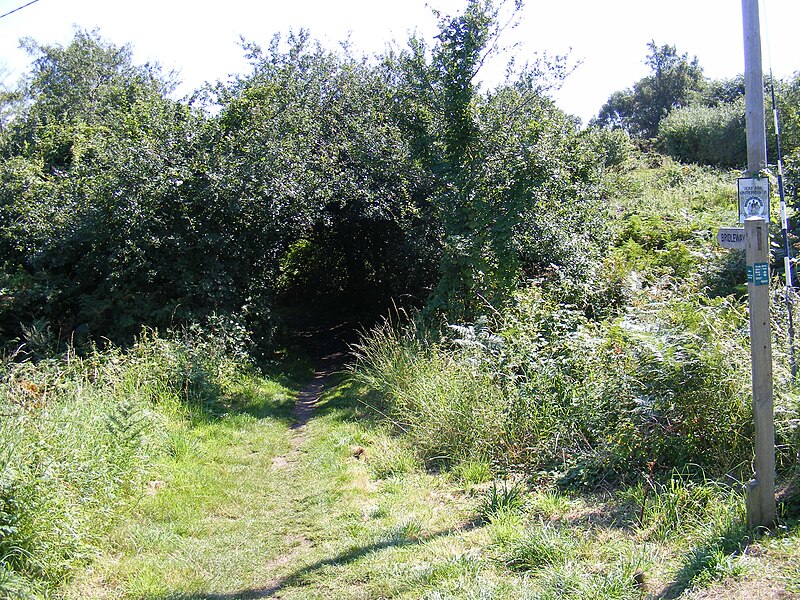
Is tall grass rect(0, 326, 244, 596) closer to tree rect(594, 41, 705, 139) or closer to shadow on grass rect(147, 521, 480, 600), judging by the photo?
shadow on grass rect(147, 521, 480, 600)

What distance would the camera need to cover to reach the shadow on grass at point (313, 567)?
4004mm

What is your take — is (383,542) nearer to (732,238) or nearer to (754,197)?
(732,238)

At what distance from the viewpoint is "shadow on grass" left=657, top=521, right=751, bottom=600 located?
332cm

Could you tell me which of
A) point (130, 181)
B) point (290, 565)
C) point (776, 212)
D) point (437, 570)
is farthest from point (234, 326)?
point (776, 212)

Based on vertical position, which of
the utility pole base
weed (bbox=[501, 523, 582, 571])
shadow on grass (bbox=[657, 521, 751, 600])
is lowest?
weed (bbox=[501, 523, 582, 571])

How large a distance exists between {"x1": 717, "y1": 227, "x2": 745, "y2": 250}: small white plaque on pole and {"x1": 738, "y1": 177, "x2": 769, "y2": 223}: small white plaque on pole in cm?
10

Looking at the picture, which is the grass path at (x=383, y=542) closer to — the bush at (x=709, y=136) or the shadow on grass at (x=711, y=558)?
the shadow on grass at (x=711, y=558)

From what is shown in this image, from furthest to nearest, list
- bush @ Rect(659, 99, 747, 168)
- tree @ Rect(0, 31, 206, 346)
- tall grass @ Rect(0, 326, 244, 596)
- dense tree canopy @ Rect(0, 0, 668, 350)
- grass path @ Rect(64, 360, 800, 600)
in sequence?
1. bush @ Rect(659, 99, 747, 168)
2. tree @ Rect(0, 31, 206, 346)
3. dense tree canopy @ Rect(0, 0, 668, 350)
4. tall grass @ Rect(0, 326, 244, 596)
5. grass path @ Rect(64, 360, 800, 600)

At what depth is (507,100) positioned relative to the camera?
10414mm

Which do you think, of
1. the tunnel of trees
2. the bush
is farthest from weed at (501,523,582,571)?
the bush

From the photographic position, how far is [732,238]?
388 cm

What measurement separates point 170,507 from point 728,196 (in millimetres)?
15881

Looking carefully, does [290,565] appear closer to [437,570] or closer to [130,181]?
[437,570]

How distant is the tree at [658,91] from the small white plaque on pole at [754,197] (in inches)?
1750
